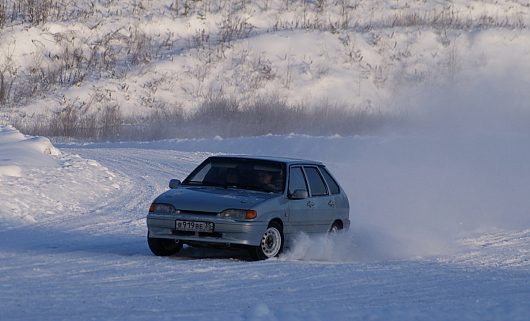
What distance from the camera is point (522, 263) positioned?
537 inches

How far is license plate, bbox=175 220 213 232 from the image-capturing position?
12.9 m

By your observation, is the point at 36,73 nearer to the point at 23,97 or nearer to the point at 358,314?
the point at 23,97

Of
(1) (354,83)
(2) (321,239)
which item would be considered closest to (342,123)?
(1) (354,83)

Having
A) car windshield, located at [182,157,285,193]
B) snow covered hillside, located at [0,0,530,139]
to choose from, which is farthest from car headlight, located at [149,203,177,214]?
snow covered hillside, located at [0,0,530,139]

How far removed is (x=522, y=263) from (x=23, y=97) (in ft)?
128

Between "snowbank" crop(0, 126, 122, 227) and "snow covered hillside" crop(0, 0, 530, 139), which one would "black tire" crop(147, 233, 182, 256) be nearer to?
"snowbank" crop(0, 126, 122, 227)

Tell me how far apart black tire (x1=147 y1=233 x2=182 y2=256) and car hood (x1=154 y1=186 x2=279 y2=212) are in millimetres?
500

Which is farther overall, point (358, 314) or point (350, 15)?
point (350, 15)

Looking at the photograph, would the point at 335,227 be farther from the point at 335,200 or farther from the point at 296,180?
the point at 296,180

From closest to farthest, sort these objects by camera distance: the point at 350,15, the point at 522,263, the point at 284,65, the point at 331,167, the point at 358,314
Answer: the point at 358,314 → the point at 522,263 → the point at 331,167 → the point at 284,65 → the point at 350,15

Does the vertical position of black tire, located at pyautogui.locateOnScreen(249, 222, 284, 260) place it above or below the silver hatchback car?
below

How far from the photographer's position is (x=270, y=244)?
1328cm

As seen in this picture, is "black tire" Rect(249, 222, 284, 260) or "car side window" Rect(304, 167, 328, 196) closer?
"black tire" Rect(249, 222, 284, 260)

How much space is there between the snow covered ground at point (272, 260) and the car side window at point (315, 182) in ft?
2.23
